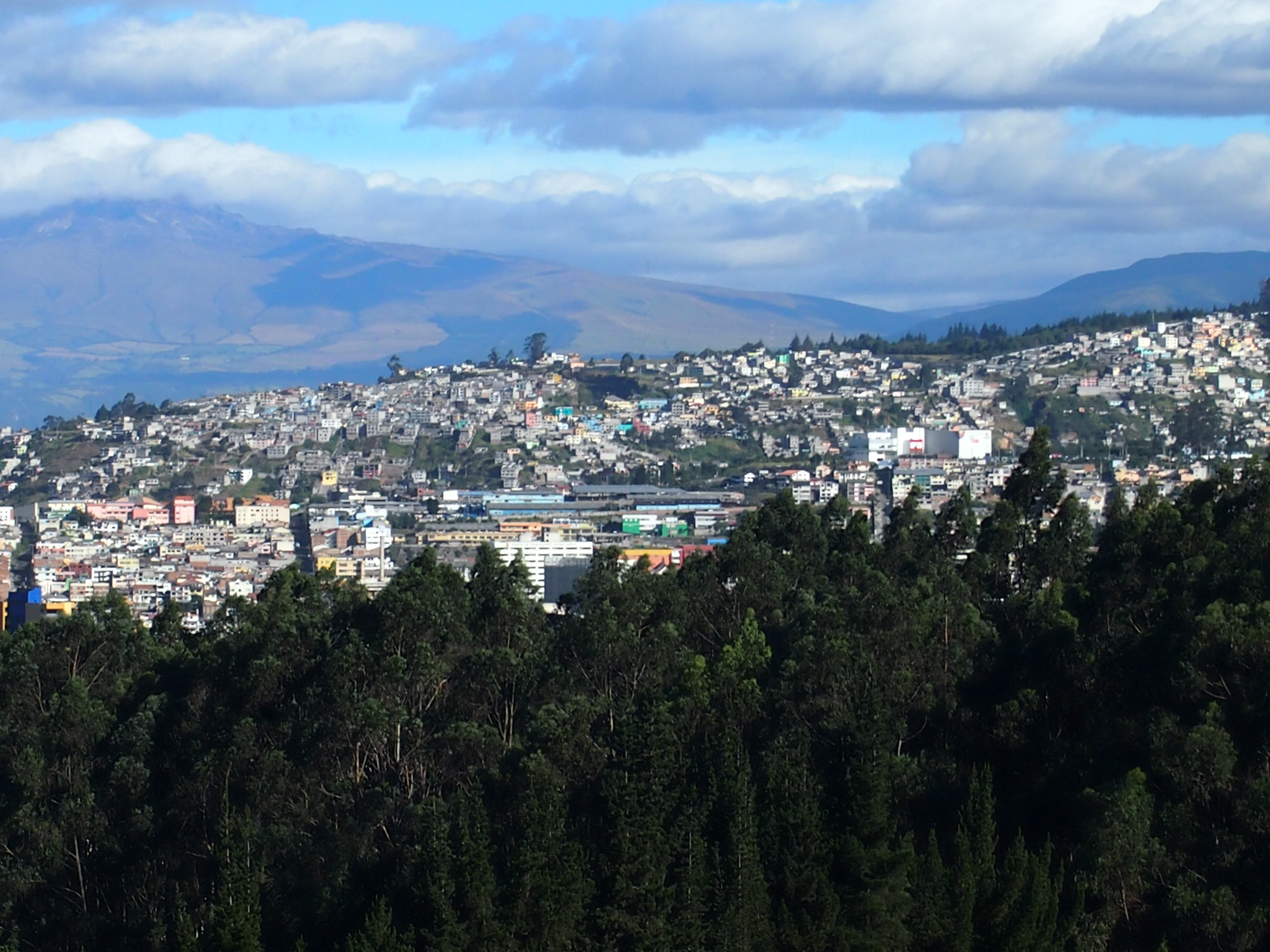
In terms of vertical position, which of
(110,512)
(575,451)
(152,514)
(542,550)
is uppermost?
(575,451)

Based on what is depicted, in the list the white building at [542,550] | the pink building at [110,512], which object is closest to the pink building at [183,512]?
the pink building at [110,512]

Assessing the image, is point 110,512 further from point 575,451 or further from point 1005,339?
point 1005,339

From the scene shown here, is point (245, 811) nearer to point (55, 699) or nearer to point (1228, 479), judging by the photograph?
point (55, 699)

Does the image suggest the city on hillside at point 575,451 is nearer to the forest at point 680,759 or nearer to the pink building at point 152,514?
the pink building at point 152,514

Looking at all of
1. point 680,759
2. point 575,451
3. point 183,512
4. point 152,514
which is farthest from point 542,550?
point 680,759

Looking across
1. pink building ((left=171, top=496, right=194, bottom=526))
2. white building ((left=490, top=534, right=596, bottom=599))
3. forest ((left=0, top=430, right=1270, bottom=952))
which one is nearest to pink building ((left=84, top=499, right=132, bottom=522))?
pink building ((left=171, top=496, right=194, bottom=526))

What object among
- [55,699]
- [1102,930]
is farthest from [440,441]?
[1102,930]
